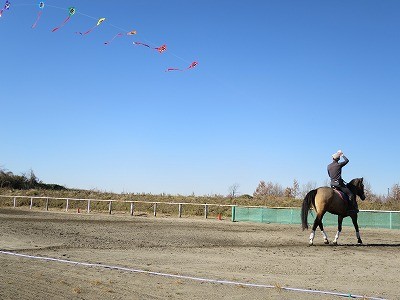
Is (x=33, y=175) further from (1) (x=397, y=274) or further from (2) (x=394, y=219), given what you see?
(1) (x=397, y=274)

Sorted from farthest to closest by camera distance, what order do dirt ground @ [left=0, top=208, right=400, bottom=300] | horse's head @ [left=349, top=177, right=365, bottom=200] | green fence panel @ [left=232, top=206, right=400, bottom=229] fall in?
green fence panel @ [left=232, top=206, right=400, bottom=229], horse's head @ [left=349, top=177, right=365, bottom=200], dirt ground @ [left=0, top=208, right=400, bottom=300]

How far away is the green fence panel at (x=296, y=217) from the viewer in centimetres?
2438

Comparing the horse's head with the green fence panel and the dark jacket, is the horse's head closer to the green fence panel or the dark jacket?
the dark jacket

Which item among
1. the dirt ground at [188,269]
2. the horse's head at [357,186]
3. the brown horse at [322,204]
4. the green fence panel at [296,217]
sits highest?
the horse's head at [357,186]

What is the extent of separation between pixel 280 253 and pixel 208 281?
450 centimetres

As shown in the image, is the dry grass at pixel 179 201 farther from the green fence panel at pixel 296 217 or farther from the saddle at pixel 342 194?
the saddle at pixel 342 194

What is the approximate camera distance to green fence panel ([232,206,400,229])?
24.4 m

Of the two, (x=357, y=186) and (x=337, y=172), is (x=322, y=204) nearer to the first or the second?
(x=337, y=172)

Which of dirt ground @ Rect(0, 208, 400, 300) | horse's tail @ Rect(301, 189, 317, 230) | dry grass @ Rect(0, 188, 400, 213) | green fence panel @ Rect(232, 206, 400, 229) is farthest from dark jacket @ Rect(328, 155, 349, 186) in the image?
dry grass @ Rect(0, 188, 400, 213)

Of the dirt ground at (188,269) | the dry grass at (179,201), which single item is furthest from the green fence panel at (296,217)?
the dirt ground at (188,269)

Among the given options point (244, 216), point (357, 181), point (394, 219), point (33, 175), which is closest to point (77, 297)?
point (357, 181)

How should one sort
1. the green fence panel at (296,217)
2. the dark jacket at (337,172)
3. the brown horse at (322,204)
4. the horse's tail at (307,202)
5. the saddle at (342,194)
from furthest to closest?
1. the green fence panel at (296,217)
2. the dark jacket at (337,172)
3. the saddle at (342,194)
4. the horse's tail at (307,202)
5. the brown horse at (322,204)

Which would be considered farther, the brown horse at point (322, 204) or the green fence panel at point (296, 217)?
the green fence panel at point (296, 217)

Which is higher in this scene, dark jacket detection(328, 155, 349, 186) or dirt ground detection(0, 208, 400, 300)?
dark jacket detection(328, 155, 349, 186)
